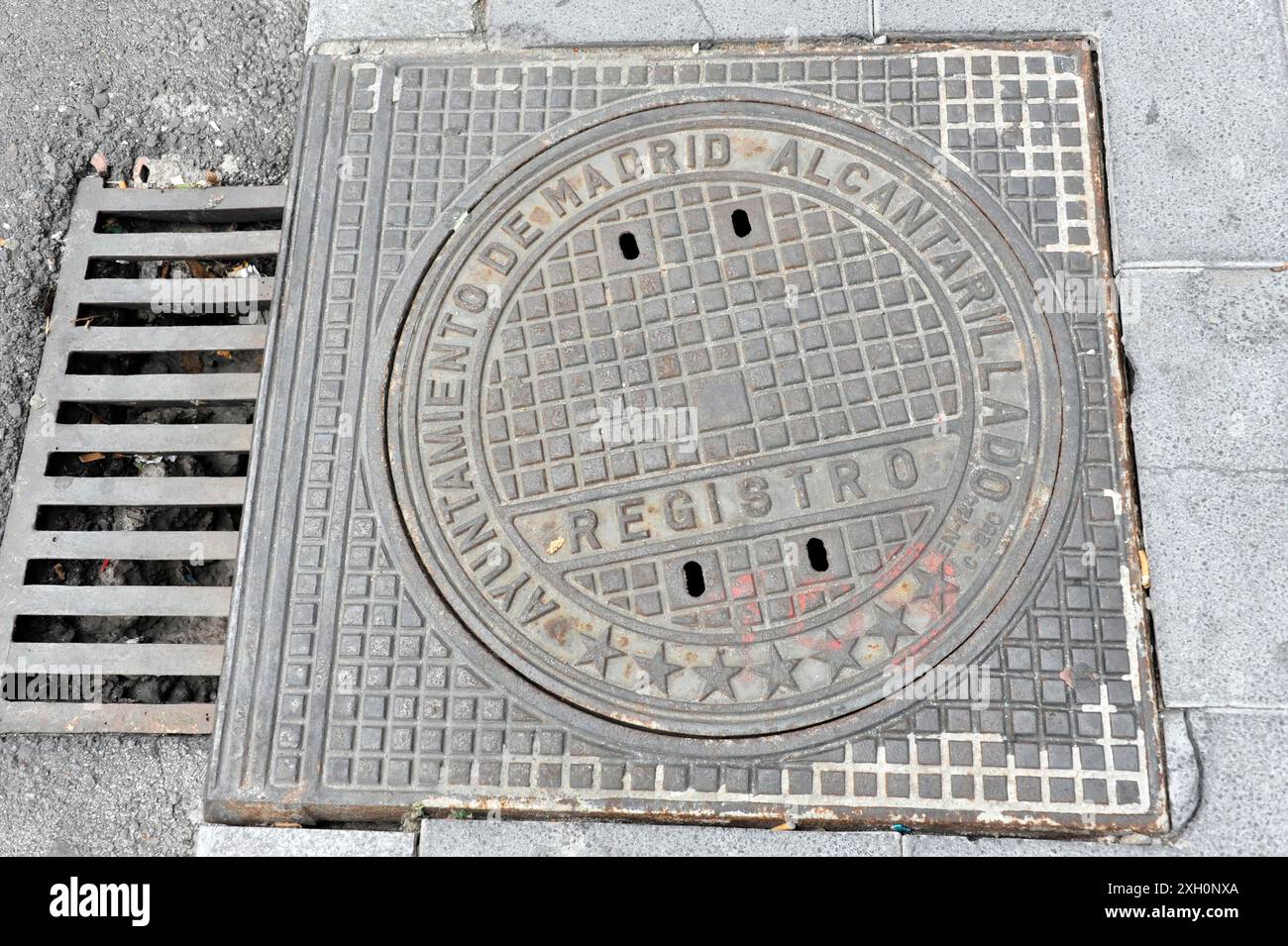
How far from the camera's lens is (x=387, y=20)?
2.79 metres

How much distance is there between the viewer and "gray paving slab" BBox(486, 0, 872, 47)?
2695mm

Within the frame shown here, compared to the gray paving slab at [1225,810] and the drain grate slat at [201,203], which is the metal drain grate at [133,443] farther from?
the gray paving slab at [1225,810]

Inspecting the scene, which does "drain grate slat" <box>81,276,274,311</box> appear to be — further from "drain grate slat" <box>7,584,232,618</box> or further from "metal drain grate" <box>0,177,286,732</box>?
"drain grate slat" <box>7,584,232,618</box>

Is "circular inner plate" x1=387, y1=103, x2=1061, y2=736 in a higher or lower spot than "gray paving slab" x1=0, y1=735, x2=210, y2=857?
higher

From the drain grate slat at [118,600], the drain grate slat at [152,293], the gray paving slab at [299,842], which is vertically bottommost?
the gray paving slab at [299,842]

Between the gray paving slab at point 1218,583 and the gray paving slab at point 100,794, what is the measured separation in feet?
8.02

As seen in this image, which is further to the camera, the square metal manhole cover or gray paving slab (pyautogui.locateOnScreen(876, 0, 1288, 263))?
gray paving slab (pyautogui.locateOnScreen(876, 0, 1288, 263))

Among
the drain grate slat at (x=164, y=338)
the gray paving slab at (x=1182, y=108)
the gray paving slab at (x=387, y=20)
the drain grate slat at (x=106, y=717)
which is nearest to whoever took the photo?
the drain grate slat at (x=106, y=717)

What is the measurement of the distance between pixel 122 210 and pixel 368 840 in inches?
76.7

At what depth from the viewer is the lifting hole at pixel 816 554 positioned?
2.35 meters

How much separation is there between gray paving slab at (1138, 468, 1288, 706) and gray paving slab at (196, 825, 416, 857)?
1893 mm

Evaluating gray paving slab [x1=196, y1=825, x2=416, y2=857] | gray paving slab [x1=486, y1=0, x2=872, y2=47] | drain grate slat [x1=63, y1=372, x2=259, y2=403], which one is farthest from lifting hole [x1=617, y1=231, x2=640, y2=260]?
gray paving slab [x1=196, y1=825, x2=416, y2=857]

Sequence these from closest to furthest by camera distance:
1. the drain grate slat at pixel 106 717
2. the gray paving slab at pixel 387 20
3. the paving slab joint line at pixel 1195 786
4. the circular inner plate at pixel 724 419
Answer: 1. the paving slab joint line at pixel 1195 786
2. the circular inner plate at pixel 724 419
3. the drain grate slat at pixel 106 717
4. the gray paving slab at pixel 387 20

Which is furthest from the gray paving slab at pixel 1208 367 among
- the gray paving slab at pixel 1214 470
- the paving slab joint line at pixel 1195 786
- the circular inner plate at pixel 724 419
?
the paving slab joint line at pixel 1195 786
